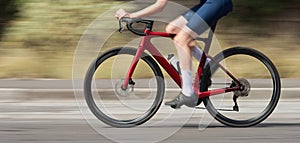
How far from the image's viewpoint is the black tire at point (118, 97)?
6.60 metres

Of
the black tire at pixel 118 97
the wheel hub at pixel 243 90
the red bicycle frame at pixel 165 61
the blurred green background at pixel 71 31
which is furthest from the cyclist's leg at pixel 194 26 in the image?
the blurred green background at pixel 71 31

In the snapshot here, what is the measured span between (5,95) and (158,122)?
2314 mm

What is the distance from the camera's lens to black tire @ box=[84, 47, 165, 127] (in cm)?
660

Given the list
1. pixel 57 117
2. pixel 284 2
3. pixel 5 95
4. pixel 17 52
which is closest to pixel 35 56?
pixel 17 52

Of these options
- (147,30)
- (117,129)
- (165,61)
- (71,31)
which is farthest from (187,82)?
(71,31)

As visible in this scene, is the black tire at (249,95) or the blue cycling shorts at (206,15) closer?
the blue cycling shorts at (206,15)

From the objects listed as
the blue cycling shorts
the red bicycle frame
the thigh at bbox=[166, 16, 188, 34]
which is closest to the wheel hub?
the red bicycle frame

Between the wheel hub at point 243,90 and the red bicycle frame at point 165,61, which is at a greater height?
the red bicycle frame at point 165,61

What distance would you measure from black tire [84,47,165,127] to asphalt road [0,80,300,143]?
8 centimetres

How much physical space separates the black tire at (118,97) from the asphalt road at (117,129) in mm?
78

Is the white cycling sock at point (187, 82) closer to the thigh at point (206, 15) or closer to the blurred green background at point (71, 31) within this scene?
the thigh at point (206, 15)

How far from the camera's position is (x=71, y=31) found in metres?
10.8

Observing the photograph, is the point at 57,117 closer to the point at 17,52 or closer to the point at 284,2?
the point at 17,52

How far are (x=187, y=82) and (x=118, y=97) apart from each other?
59cm
